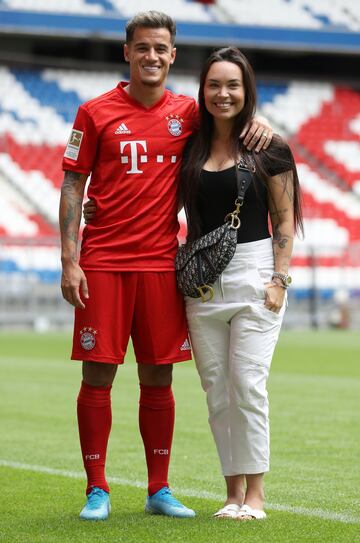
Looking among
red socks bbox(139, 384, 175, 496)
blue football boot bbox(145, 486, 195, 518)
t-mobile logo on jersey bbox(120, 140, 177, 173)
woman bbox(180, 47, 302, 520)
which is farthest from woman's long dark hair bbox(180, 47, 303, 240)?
blue football boot bbox(145, 486, 195, 518)

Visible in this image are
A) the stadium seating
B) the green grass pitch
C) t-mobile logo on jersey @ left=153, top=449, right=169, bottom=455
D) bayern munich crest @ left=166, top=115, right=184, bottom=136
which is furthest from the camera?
the stadium seating

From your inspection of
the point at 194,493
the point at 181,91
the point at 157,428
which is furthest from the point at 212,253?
the point at 181,91

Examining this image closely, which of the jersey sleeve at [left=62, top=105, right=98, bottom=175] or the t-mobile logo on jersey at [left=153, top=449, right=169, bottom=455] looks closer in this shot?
the jersey sleeve at [left=62, top=105, right=98, bottom=175]

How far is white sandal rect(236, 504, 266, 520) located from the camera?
483 cm

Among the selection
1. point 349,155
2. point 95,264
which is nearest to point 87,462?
point 95,264

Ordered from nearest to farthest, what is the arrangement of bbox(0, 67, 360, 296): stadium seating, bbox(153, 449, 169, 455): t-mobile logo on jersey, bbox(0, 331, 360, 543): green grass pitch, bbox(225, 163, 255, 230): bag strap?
bbox(0, 331, 360, 543): green grass pitch, bbox(225, 163, 255, 230): bag strap, bbox(153, 449, 169, 455): t-mobile logo on jersey, bbox(0, 67, 360, 296): stadium seating

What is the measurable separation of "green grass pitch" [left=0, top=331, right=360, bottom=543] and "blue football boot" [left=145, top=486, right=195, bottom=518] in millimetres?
56

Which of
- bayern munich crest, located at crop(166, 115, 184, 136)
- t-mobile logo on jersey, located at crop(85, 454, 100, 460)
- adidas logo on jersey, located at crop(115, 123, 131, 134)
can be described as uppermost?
bayern munich crest, located at crop(166, 115, 184, 136)

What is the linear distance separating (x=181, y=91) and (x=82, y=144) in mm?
22777

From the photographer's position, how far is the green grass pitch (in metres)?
4.66

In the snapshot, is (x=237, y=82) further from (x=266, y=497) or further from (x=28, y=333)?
(x=28, y=333)

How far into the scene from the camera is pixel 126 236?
5.00 m

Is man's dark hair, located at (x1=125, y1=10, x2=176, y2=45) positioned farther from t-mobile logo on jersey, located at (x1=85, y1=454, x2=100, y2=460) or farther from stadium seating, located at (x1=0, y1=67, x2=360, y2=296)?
stadium seating, located at (x1=0, y1=67, x2=360, y2=296)

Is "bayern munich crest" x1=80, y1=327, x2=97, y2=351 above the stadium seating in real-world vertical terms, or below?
below
